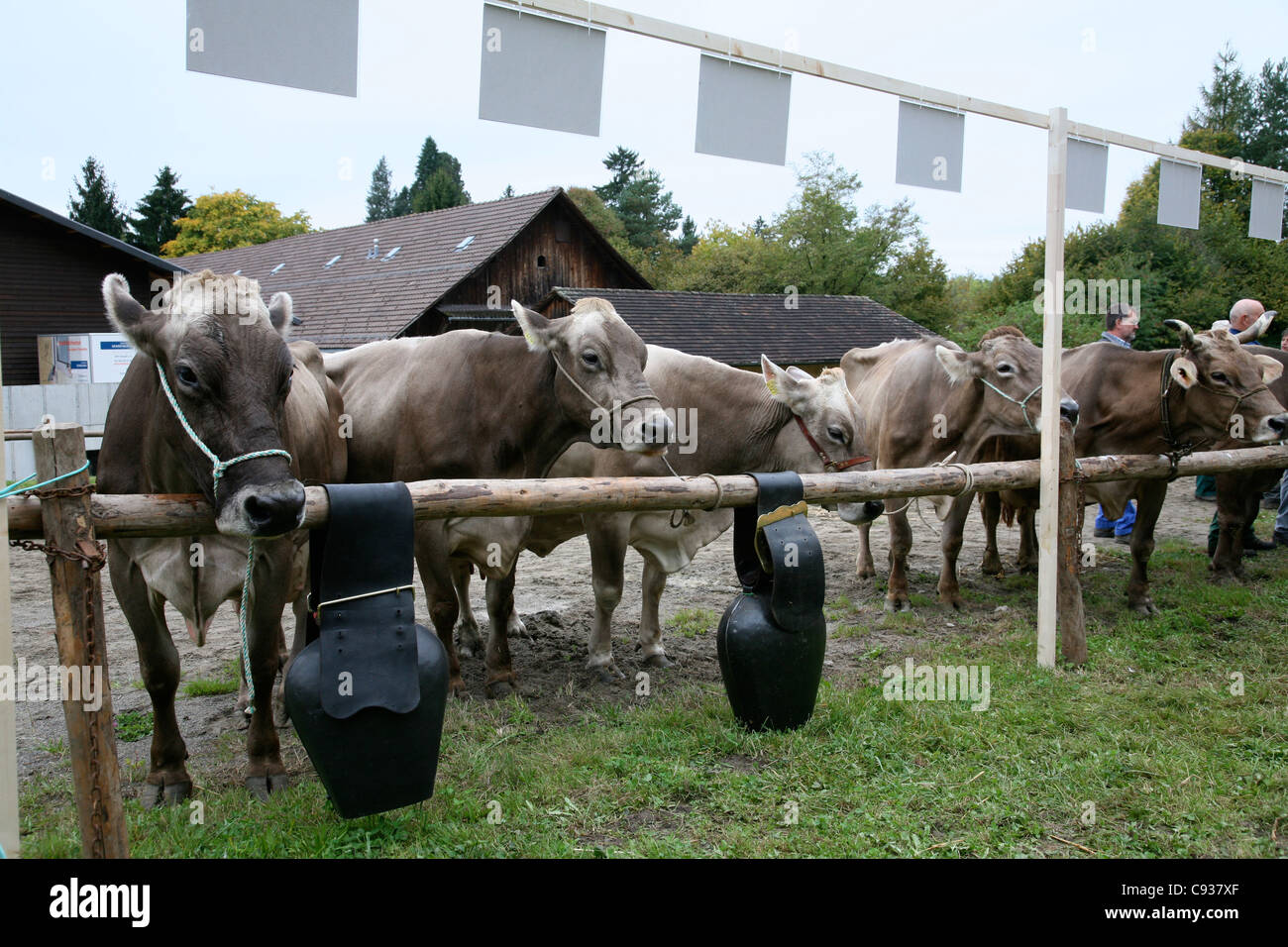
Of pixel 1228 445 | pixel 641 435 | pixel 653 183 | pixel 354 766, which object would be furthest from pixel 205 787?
pixel 653 183

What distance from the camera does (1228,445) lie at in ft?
24.3

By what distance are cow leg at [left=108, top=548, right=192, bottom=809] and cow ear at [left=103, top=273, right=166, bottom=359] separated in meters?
0.90

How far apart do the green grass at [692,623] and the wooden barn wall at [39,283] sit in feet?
57.7

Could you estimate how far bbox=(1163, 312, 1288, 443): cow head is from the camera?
6.36m

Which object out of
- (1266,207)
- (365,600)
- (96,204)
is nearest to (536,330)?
(365,600)

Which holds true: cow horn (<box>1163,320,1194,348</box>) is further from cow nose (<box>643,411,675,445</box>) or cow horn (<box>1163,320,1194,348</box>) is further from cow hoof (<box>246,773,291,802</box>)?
cow hoof (<box>246,773,291,802</box>)

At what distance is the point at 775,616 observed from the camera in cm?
397

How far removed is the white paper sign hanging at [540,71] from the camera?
370 cm

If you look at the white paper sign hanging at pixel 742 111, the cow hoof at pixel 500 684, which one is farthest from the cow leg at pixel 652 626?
the white paper sign hanging at pixel 742 111

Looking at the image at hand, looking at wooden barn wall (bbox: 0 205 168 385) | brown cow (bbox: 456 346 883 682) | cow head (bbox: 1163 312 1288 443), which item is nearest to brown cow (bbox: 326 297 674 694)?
brown cow (bbox: 456 346 883 682)

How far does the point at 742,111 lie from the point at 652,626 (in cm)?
316

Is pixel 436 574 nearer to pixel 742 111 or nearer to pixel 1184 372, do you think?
pixel 742 111

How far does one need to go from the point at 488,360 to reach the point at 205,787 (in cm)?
252
